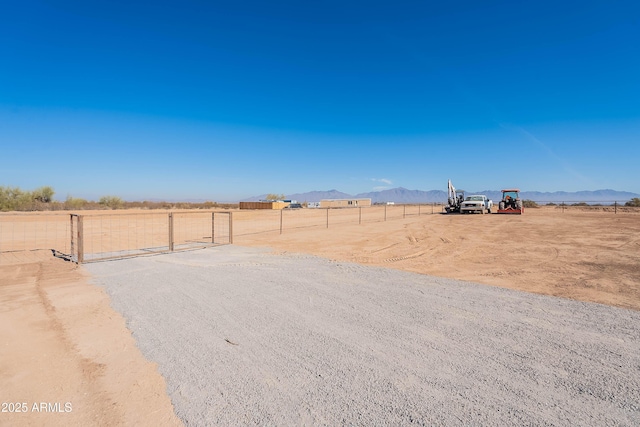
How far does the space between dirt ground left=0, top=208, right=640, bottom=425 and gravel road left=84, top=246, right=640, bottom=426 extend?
13.7 inches

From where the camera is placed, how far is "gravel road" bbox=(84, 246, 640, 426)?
304 cm

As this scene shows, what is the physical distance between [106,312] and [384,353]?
473 centimetres

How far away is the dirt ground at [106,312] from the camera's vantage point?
10.6ft

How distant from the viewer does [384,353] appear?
162 inches

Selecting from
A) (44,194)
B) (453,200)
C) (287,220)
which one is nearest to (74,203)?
(44,194)

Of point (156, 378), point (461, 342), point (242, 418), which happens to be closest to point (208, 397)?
point (242, 418)

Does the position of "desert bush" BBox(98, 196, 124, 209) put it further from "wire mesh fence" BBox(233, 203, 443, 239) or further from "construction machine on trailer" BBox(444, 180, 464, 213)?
"construction machine on trailer" BBox(444, 180, 464, 213)

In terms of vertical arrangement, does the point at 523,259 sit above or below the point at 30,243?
below

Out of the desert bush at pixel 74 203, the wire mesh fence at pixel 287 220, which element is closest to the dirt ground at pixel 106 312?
the wire mesh fence at pixel 287 220

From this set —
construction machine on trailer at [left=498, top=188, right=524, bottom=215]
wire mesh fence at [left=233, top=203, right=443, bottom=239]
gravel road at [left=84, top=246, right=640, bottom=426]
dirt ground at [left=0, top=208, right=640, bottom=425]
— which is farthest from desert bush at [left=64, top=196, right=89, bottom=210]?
construction machine on trailer at [left=498, top=188, right=524, bottom=215]

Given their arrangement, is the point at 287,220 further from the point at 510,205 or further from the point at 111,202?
the point at 111,202

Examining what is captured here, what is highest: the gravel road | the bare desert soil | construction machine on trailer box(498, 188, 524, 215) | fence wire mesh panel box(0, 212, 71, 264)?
construction machine on trailer box(498, 188, 524, 215)

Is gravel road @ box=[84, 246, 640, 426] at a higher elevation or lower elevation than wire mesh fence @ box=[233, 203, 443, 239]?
lower

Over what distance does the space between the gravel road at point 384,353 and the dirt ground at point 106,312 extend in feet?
1.14
